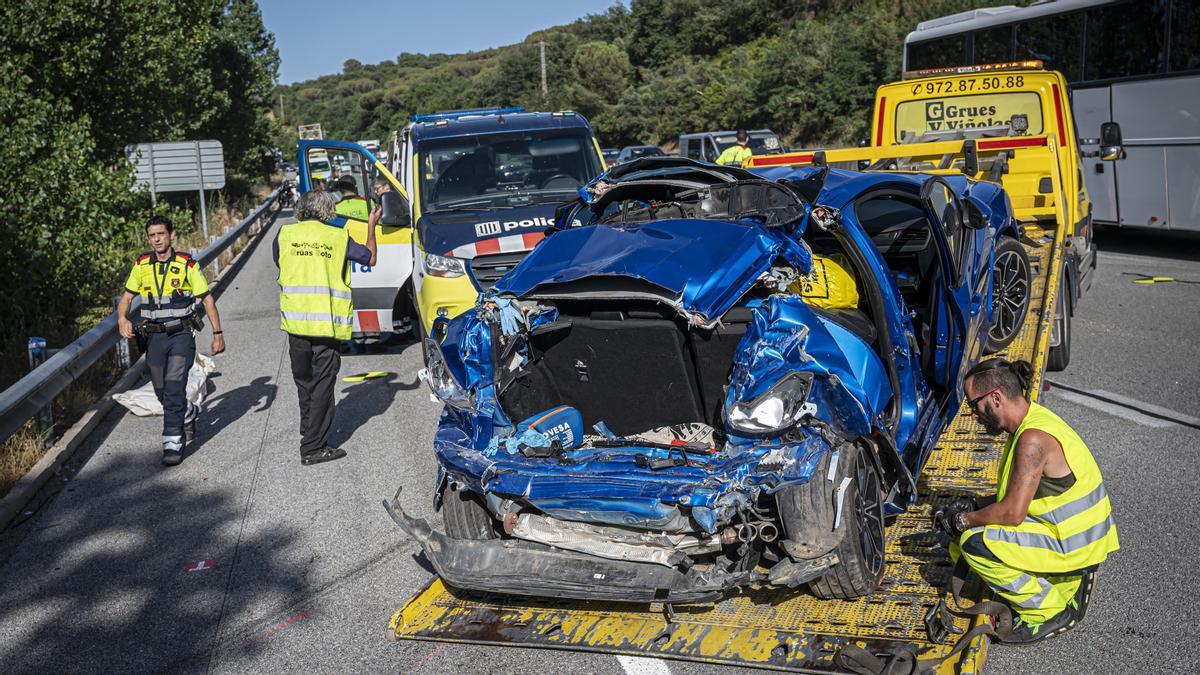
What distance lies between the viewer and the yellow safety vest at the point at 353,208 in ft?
36.2

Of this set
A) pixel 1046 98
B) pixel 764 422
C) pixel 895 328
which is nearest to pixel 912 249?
pixel 895 328

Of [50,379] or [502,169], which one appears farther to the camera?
[502,169]

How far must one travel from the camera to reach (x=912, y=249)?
275 inches

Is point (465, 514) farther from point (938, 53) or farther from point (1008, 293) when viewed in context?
point (938, 53)

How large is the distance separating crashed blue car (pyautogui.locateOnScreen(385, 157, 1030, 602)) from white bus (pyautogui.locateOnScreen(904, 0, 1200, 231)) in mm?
10921

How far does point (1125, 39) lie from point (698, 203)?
12688mm

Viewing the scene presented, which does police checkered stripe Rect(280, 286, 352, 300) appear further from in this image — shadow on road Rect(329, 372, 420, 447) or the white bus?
the white bus

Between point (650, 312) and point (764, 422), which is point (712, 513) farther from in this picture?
point (650, 312)

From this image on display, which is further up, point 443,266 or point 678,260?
point 678,260

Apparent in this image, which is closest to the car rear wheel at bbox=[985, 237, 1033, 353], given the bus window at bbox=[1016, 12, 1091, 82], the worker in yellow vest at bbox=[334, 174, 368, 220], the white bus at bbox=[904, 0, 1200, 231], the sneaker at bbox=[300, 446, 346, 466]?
the sneaker at bbox=[300, 446, 346, 466]

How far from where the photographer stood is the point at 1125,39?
15516 millimetres

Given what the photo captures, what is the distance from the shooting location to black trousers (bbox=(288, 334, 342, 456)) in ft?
24.9

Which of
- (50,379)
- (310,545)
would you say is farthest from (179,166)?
(310,545)

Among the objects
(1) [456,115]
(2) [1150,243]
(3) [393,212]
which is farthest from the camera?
(2) [1150,243]
